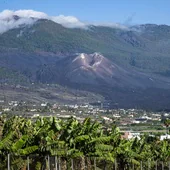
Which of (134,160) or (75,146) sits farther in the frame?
(134,160)

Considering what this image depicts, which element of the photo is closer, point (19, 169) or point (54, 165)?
point (19, 169)

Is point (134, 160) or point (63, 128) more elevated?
point (63, 128)

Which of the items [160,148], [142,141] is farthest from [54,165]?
[160,148]

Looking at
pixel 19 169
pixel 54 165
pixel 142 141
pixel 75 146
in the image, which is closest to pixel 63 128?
pixel 75 146

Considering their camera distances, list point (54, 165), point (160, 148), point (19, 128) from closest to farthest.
→ point (54, 165)
point (19, 128)
point (160, 148)

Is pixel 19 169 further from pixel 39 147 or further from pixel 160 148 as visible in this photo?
pixel 160 148

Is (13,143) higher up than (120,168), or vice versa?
(13,143)

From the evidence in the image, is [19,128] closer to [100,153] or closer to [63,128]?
[63,128]

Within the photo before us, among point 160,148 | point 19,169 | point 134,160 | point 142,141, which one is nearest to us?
point 19,169

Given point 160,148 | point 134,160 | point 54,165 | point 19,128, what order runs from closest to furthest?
1. point 54,165
2. point 19,128
3. point 134,160
4. point 160,148
